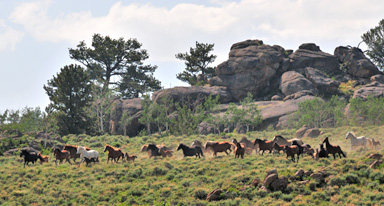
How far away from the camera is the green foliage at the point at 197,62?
348 feet

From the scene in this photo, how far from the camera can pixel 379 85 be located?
3482 inches

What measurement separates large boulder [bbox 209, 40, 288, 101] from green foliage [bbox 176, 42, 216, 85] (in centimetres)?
734

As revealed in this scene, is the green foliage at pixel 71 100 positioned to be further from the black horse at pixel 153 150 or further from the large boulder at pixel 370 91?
the large boulder at pixel 370 91

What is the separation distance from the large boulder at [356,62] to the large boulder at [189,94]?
29.6m

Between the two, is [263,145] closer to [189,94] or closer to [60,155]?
[60,155]

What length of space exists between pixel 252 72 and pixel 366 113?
3125cm

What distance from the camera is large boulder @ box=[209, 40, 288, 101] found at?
9638cm

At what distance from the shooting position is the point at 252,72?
320 feet

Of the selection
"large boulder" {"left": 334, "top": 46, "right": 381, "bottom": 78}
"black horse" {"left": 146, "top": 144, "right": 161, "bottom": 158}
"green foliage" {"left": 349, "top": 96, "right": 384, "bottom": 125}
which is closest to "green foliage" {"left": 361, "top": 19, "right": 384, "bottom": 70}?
"large boulder" {"left": 334, "top": 46, "right": 381, "bottom": 78}

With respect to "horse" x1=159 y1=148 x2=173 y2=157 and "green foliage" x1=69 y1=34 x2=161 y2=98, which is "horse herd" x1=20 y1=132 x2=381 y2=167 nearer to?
"horse" x1=159 y1=148 x2=173 y2=157

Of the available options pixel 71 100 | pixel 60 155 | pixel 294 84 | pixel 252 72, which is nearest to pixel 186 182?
pixel 60 155

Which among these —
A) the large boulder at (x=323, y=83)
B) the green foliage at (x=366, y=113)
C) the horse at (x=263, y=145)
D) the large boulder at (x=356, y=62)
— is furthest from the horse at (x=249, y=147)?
the large boulder at (x=356, y=62)

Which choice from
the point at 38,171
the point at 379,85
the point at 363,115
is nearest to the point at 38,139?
the point at 38,171

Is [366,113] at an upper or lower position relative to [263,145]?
upper
